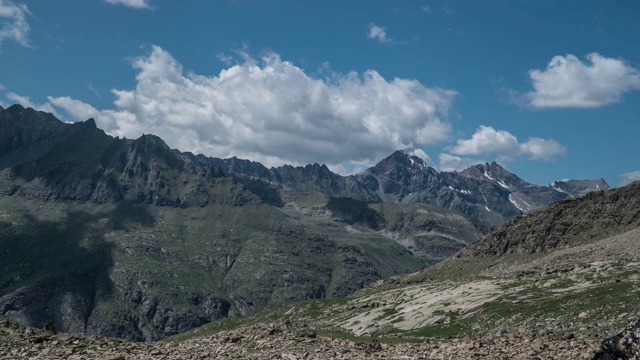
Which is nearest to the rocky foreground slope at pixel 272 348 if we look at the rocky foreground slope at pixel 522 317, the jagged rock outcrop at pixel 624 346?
the rocky foreground slope at pixel 522 317

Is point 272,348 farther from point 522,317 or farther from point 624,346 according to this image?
point 522,317

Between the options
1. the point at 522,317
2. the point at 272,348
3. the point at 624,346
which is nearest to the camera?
the point at 624,346

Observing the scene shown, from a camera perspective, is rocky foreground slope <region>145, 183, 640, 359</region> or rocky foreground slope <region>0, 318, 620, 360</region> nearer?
rocky foreground slope <region>0, 318, 620, 360</region>

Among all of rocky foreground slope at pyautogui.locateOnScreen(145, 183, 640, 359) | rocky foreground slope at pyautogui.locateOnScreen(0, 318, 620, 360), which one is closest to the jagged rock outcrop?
rocky foreground slope at pyautogui.locateOnScreen(145, 183, 640, 359)

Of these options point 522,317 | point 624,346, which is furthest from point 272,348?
point 522,317

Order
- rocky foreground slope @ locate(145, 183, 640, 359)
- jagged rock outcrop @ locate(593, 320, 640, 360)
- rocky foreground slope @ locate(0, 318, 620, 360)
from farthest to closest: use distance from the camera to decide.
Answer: rocky foreground slope @ locate(145, 183, 640, 359), rocky foreground slope @ locate(0, 318, 620, 360), jagged rock outcrop @ locate(593, 320, 640, 360)

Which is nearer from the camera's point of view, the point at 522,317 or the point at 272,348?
the point at 272,348

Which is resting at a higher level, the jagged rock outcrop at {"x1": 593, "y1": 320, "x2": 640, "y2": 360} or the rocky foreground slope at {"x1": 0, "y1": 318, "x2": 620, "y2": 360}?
the jagged rock outcrop at {"x1": 593, "y1": 320, "x2": 640, "y2": 360}

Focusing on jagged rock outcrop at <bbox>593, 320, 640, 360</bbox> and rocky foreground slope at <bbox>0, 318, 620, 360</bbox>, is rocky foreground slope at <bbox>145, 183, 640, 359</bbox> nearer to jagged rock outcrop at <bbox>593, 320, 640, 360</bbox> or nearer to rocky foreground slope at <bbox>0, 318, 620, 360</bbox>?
jagged rock outcrop at <bbox>593, 320, 640, 360</bbox>

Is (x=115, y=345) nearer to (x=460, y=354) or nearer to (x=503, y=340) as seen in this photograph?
(x=460, y=354)

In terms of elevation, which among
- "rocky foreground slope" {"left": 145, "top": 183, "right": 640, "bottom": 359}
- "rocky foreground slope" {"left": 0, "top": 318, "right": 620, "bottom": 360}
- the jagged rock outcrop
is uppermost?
the jagged rock outcrop

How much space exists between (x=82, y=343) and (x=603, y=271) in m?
116

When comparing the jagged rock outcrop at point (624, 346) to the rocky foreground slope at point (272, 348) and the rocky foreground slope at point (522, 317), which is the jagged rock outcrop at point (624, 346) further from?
the rocky foreground slope at point (272, 348)

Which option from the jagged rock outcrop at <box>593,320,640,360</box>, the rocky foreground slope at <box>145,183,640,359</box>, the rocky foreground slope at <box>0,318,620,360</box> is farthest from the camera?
the rocky foreground slope at <box>145,183,640,359</box>
